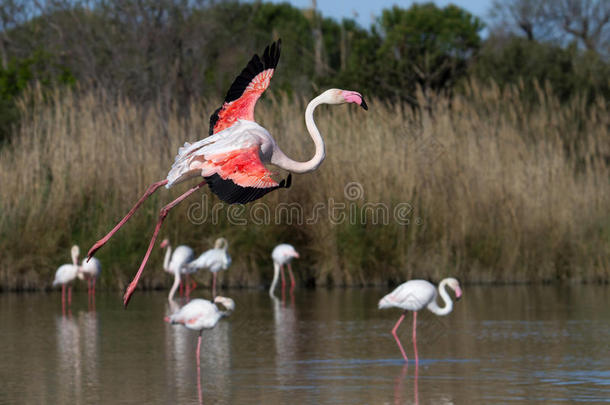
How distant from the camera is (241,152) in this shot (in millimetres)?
7500

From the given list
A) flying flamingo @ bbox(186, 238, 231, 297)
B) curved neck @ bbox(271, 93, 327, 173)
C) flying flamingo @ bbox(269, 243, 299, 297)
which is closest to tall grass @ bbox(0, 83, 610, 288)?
flying flamingo @ bbox(269, 243, 299, 297)

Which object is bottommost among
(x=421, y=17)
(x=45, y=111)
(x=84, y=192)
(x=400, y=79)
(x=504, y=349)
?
(x=504, y=349)

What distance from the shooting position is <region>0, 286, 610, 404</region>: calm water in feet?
25.9

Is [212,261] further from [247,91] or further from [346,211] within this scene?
[247,91]

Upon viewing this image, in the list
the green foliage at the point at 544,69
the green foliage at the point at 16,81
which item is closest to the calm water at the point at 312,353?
the green foliage at the point at 16,81

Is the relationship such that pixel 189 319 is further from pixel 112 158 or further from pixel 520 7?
pixel 520 7

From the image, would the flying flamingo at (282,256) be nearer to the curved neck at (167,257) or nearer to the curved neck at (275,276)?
the curved neck at (275,276)

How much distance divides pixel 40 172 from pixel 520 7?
34.6m

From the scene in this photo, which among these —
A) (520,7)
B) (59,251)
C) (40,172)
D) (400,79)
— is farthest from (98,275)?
(520,7)

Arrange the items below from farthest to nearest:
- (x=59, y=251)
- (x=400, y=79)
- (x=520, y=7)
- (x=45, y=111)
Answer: (x=520, y=7), (x=400, y=79), (x=45, y=111), (x=59, y=251)

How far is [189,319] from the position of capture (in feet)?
31.7

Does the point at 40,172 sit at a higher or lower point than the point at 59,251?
higher

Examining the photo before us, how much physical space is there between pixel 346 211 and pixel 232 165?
8070 millimetres

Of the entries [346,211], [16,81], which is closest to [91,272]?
[346,211]
